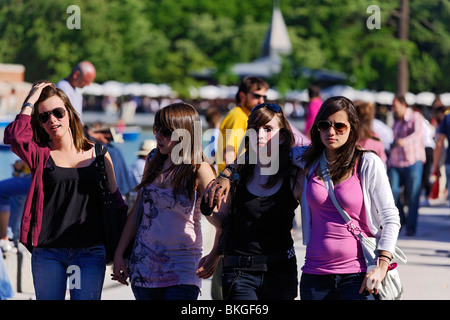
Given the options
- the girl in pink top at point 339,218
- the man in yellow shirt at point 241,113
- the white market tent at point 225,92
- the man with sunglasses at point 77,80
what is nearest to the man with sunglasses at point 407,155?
the man in yellow shirt at point 241,113

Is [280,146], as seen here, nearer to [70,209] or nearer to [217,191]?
[217,191]

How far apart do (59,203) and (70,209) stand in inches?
2.6

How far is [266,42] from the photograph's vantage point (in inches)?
2178

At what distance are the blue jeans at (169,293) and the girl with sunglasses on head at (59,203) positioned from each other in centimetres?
33

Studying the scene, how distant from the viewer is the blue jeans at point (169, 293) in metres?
4.06

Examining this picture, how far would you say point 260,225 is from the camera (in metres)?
4.04

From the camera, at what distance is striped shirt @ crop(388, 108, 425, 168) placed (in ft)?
33.6

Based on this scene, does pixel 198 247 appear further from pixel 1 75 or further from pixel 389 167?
pixel 1 75

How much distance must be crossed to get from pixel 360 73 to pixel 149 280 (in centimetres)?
Result: 4879

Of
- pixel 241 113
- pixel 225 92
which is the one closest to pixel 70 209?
pixel 241 113

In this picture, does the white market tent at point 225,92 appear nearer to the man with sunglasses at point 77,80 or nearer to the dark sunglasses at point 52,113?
the man with sunglasses at point 77,80

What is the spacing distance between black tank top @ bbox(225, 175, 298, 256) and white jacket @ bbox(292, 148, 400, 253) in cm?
39

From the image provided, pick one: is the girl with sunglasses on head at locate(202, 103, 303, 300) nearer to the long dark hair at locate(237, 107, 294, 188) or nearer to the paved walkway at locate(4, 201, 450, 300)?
the long dark hair at locate(237, 107, 294, 188)

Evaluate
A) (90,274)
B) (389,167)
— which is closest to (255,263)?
(90,274)
